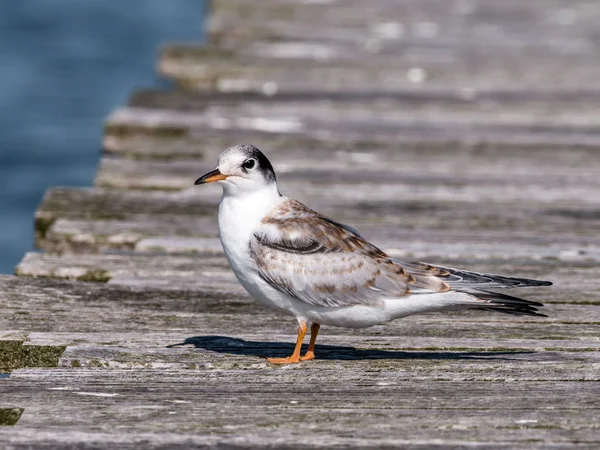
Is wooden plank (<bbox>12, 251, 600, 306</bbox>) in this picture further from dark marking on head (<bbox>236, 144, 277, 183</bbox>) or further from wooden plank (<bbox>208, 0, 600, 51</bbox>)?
wooden plank (<bbox>208, 0, 600, 51</bbox>)

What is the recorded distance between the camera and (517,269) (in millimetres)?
6711

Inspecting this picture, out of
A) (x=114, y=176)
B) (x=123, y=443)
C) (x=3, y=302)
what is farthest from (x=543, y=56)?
(x=123, y=443)

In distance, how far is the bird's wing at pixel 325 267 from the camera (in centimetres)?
519

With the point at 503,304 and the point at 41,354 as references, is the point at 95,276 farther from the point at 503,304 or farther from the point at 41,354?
the point at 503,304

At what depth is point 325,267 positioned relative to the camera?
17.2 feet

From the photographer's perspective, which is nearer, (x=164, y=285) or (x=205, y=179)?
(x=205, y=179)

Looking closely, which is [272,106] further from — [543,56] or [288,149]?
[543,56]

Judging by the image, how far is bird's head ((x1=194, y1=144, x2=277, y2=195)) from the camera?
17.9 feet

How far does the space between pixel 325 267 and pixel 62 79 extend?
1495 centimetres

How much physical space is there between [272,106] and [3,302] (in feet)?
15.4

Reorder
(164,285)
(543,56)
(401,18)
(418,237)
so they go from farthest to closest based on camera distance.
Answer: (401,18) → (543,56) → (418,237) → (164,285)

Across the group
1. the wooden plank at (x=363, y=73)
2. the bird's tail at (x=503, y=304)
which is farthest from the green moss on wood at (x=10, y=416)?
the wooden plank at (x=363, y=73)

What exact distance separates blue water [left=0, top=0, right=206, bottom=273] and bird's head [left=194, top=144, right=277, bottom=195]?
717 centimetres

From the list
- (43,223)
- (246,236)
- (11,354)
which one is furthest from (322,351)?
(43,223)
